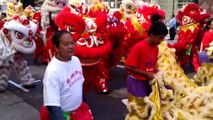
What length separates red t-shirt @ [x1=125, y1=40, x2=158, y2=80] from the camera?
349cm

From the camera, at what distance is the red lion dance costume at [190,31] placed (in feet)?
24.4

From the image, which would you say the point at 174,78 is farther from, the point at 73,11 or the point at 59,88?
the point at 73,11

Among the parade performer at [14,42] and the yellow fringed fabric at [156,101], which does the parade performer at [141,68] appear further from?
the parade performer at [14,42]

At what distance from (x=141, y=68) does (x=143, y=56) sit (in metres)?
0.14

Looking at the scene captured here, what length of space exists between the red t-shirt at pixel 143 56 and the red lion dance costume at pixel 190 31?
408cm

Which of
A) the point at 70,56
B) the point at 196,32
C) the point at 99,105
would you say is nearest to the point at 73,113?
the point at 70,56

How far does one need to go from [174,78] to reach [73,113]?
980 mm

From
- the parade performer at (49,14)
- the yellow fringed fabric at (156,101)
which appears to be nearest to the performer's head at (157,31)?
the yellow fringed fabric at (156,101)

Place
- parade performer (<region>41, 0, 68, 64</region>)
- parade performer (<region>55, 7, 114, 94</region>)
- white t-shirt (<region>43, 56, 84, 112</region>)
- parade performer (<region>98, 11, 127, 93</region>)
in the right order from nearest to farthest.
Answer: white t-shirt (<region>43, 56, 84, 112</region>) < parade performer (<region>55, 7, 114, 94</region>) < parade performer (<region>98, 11, 127, 93</region>) < parade performer (<region>41, 0, 68, 64</region>)

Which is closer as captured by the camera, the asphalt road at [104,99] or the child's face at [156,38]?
the child's face at [156,38]

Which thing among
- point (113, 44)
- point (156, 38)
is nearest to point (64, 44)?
point (156, 38)

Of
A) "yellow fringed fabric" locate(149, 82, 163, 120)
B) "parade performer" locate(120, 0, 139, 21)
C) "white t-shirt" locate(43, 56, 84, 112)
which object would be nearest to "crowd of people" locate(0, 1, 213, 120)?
"white t-shirt" locate(43, 56, 84, 112)

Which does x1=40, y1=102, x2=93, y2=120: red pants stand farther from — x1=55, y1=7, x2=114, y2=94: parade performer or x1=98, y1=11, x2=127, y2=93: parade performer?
x1=98, y1=11, x2=127, y2=93: parade performer

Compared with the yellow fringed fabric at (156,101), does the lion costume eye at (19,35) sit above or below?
above
